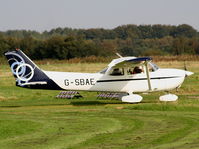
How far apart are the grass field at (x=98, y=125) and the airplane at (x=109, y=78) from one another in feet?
3.05

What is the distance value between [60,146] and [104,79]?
1234cm

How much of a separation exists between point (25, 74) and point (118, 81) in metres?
4.45

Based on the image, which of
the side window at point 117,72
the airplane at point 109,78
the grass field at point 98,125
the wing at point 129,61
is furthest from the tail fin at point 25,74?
the wing at point 129,61

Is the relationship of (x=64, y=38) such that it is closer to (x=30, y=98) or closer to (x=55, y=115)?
(x=30, y=98)

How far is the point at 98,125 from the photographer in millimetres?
18109

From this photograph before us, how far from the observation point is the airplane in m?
25.9

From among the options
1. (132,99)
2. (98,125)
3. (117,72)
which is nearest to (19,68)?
(117,72)

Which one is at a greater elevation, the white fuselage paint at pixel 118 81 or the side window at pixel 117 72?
the side window at pixel 117 72

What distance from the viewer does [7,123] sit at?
18.0 meters

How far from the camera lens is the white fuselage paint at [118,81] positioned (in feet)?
85.7

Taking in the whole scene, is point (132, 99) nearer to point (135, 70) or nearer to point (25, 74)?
point (135, 70)

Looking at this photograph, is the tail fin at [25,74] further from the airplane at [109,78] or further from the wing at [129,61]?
the wing at [129,61]

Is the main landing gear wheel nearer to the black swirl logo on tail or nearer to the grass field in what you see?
the grass field

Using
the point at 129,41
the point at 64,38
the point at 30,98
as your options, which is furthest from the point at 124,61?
the point at 129,41
